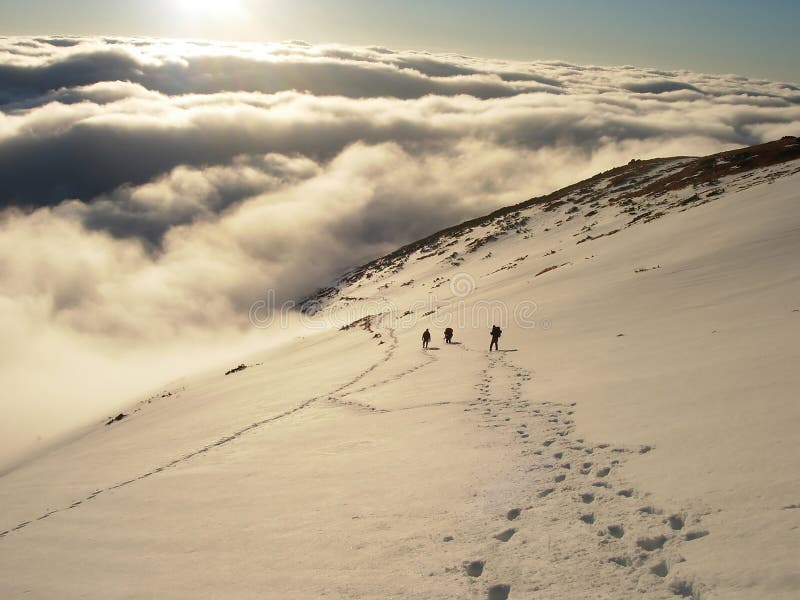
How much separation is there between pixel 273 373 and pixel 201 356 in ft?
141

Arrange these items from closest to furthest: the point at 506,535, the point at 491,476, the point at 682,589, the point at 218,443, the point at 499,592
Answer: the point at 682,589 < the point at 499,592 < the point at 506,535 < the point at 491,476 < the point at 218,443

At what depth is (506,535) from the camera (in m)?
6.13

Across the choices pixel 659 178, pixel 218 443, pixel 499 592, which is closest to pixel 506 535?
pixel 499 592

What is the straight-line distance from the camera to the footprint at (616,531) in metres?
5.75

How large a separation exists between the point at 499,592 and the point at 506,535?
3.13 ft

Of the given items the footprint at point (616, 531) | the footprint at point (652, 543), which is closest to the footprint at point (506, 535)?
the footprint at point (616, 531)

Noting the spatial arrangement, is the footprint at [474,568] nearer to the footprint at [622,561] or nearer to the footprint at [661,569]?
the footprint at [622,561]

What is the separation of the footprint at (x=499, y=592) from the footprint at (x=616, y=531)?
1.47 m

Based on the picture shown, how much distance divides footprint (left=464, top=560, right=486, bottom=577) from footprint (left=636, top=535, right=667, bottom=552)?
69.0 inches

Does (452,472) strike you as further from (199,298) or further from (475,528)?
(199,298)

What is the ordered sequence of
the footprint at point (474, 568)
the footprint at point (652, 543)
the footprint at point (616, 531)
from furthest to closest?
1. the footprint at point (616, 531)
2. the footprint at point (474, 568)
3. the footprint at point (652, 543)

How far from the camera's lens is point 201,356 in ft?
213

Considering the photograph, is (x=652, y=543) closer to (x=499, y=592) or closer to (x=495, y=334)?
(x=499, y=592)

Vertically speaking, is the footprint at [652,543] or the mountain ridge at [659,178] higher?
the mountain ridge at [659,178]
